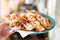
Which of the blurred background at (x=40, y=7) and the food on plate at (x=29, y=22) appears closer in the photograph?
the food on plate at (x=29, y=22)

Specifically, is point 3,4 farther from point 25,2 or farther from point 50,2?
point 50,2

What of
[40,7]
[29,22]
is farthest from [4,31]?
[40,7]

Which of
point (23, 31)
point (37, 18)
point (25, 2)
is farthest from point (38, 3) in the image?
point (23, 31)

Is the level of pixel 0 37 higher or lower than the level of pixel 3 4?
lower

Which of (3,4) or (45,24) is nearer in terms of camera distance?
(45,24)

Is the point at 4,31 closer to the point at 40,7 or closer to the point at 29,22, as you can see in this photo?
the point at 29,22

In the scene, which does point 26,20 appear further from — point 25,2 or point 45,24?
point 25,2
